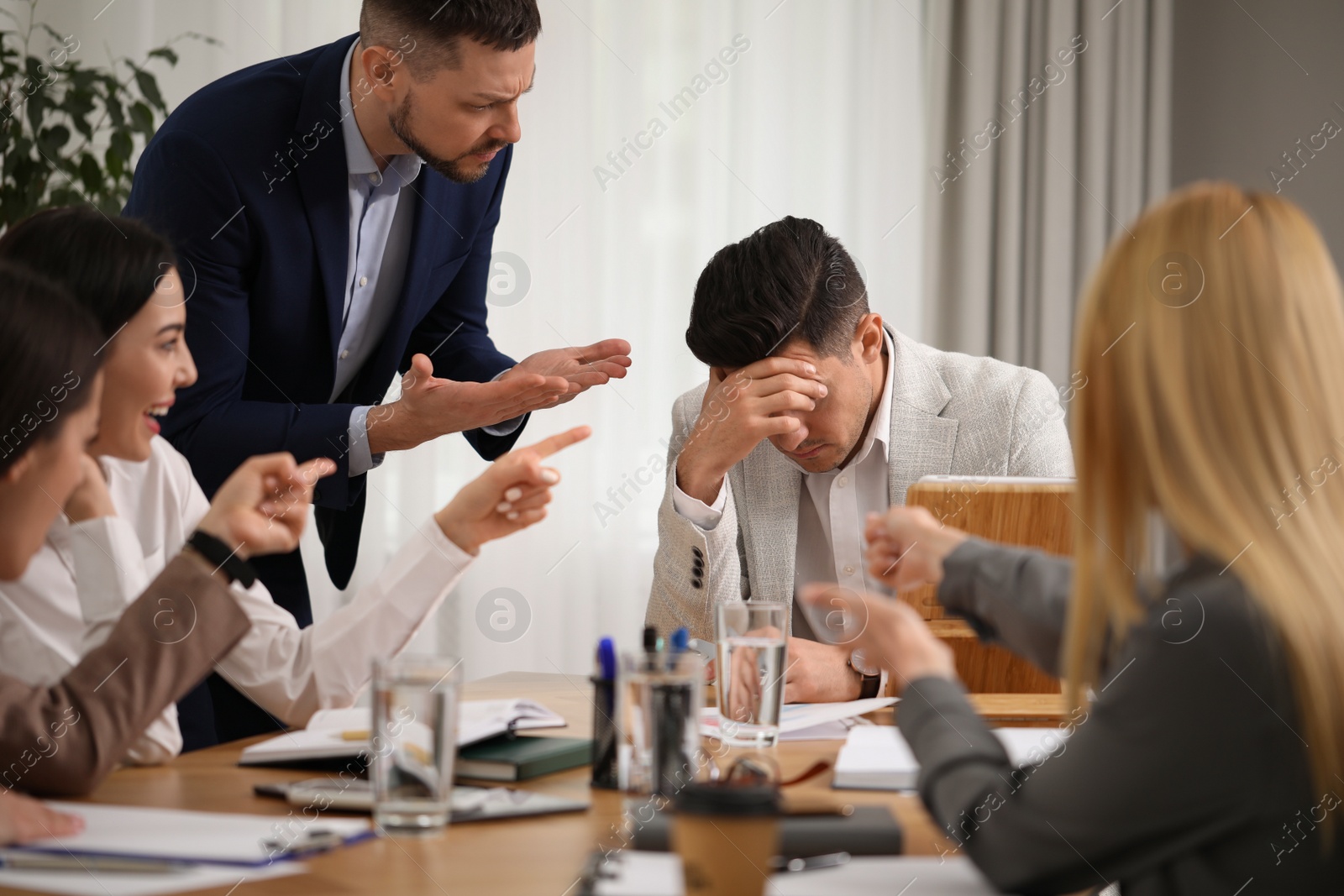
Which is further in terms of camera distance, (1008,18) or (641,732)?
(1008,18)

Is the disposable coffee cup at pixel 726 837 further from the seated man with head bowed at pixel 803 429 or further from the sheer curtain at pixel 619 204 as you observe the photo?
the sheer curtain at pixel 619 204

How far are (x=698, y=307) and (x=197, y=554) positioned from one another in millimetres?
1050

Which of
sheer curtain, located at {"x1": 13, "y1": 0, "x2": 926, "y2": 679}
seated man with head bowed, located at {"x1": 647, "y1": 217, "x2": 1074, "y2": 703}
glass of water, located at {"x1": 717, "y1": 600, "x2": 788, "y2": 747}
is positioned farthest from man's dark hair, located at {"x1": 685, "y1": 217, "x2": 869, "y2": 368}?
sheer curtain, located at {"x1": 13, "y1": 0, "x2": 926, "y2": 679}

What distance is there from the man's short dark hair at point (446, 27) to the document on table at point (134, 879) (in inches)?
60.6

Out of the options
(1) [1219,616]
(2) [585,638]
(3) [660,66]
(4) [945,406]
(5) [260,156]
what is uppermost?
(3) [660,66]

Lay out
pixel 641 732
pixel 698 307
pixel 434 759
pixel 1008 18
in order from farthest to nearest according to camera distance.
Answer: pixel 1008 18 → pixel 698 307 → pixel 641 732 → pixel 434 759

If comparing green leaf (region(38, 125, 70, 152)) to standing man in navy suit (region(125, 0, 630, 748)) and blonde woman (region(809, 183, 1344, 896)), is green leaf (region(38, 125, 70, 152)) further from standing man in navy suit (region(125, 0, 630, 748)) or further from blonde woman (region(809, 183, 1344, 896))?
blonde woman (region(809, 183, 1344, 896))

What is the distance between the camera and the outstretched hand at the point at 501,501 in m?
1.35

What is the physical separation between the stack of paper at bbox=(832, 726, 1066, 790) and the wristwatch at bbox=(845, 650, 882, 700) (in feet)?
0.99

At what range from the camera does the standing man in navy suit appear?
205cm

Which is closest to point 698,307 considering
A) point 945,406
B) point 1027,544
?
point 945,406

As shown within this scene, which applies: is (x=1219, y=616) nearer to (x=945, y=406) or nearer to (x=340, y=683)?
(x=340, y=683)

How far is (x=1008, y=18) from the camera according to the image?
141 inches

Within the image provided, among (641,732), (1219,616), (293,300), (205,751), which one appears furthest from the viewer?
(293,300)
